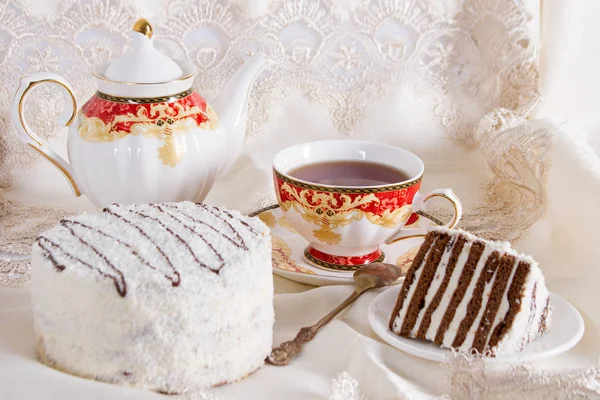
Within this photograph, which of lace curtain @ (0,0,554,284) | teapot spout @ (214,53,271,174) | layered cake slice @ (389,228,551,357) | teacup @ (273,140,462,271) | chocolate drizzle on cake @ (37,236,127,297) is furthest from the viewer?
lace curtain @ (0,0,554,284)

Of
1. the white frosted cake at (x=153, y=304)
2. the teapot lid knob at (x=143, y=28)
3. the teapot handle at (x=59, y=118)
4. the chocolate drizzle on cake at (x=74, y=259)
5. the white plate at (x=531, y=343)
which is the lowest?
the white plate at (x=531, y=343)

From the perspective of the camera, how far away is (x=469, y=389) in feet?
3.37

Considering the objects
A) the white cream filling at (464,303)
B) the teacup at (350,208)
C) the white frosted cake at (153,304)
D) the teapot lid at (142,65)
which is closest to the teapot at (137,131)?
the teapot lid at (142,65)

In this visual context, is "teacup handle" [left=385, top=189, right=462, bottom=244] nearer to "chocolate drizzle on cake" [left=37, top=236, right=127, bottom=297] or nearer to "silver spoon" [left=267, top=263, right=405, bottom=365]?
"silver spoon" [left=267, top=263, right=405, bottom=365]

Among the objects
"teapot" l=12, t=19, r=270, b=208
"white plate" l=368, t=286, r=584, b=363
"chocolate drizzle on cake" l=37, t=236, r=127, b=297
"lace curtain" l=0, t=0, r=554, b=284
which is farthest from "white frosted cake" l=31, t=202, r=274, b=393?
"lace curtain" l=0, t=0, r=554, b=284

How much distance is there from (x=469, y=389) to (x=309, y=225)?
0.42 meters

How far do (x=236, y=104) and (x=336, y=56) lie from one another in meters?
0.41

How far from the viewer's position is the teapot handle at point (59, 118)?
136cm

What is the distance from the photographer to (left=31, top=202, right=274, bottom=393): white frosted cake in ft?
3.17

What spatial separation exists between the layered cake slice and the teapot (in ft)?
1.51

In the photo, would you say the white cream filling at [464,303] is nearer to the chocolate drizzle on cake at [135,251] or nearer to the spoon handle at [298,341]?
the spoon handle at [298,341]

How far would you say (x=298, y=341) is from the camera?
A: 1145mm

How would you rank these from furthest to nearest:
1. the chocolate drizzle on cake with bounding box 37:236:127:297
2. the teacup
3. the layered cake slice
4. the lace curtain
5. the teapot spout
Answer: the lace curtain → the teapot spout → the teacup → the layered cake slice → the chocolate drizzle on cake with bounding box 37:236:127:297

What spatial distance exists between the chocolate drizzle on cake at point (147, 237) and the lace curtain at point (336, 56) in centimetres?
55
